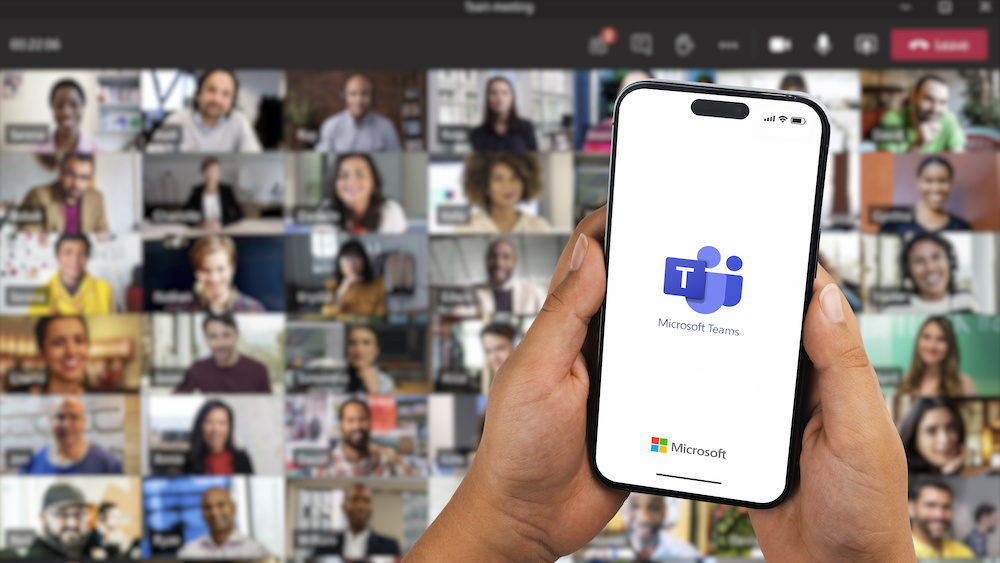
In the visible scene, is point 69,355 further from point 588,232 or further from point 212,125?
point 588,232

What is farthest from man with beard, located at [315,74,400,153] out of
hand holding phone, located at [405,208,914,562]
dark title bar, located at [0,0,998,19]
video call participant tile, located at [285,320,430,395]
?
hand holding phone, located at [405,208,914,562]

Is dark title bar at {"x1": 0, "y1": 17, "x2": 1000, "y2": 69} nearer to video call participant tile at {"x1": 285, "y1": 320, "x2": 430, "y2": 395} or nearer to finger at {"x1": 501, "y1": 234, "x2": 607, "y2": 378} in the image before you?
video call participant tile at {"x1": 285, "y1": 320, "x2": 430, "y2": 395}

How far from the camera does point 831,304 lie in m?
0.89

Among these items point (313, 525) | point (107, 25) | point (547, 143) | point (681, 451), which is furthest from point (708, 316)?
point (107, 25)

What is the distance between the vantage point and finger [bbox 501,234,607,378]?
918 millimetres

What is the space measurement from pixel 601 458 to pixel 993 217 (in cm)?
160

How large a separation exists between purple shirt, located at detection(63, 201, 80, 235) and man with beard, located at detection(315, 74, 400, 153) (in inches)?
28.3

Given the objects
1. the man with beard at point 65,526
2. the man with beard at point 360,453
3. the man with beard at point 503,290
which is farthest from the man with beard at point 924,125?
the man with beard at point 65,526

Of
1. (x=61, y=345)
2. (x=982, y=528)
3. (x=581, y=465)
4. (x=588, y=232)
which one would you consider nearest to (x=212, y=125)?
(x=61, y=345)

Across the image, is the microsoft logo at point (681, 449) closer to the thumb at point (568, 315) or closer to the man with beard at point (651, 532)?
the thumb at point (568, 315)

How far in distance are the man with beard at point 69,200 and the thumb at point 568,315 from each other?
159 cm

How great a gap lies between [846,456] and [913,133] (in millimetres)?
1389

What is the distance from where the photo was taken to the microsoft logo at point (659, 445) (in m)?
0.95

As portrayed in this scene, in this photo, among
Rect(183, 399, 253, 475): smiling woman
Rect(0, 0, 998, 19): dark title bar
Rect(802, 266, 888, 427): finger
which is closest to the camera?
Rect(802, 266, 888, 427): finger
